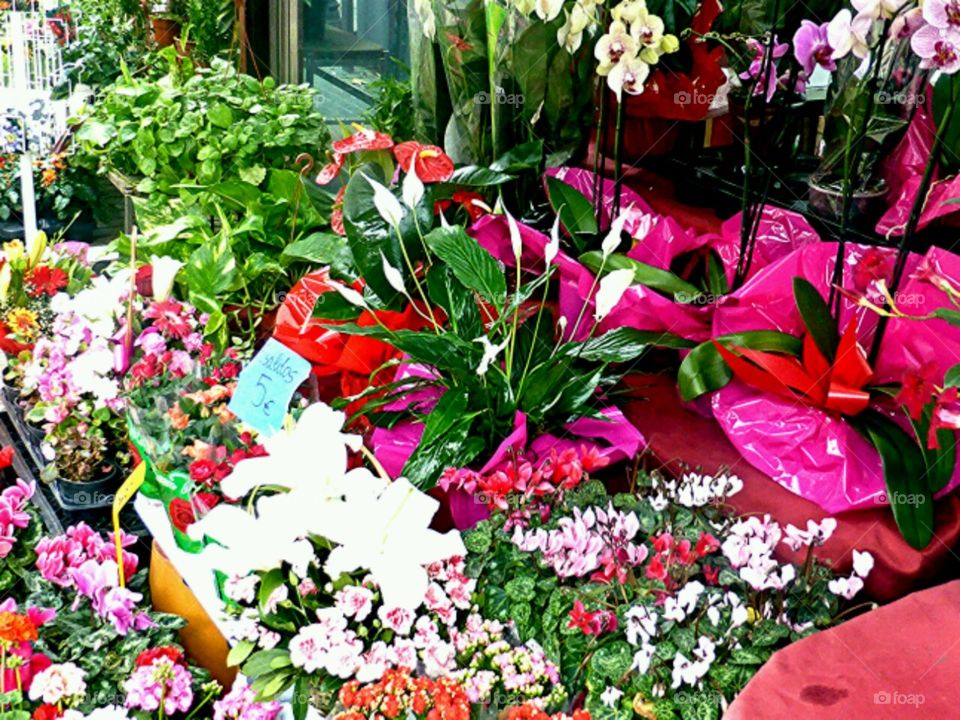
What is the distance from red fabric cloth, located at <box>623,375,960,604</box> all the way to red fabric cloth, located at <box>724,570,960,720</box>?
16 centimetres

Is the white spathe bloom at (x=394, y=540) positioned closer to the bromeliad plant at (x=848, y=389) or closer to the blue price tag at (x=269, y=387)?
the blue price tag at (x=269, y=387)

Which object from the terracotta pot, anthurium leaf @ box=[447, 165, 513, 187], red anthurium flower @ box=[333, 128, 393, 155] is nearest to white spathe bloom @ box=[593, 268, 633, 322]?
anthurium leaf @ box=[447, 165, 513, 187]

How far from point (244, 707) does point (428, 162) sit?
38.7 inches

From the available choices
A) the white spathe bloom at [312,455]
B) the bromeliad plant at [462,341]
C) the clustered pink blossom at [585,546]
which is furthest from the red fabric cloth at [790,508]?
the white spathe bloom at [312,455]

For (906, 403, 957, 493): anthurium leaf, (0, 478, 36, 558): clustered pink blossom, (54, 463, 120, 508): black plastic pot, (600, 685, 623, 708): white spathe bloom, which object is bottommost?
(54, 463, 120, 508): black plastic pot

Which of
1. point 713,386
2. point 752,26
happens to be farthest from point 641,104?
point 713,386

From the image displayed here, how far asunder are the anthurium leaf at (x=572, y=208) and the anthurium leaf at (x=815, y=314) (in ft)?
1.50

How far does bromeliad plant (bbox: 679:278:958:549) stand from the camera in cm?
147

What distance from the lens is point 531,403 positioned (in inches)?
64.9

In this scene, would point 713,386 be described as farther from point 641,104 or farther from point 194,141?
point 194,141

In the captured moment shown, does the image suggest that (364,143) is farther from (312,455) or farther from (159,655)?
(159,655)

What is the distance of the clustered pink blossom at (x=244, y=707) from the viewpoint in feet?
4.44

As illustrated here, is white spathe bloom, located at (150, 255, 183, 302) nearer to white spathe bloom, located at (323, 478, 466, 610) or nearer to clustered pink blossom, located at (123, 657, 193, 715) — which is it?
clustered pink blossom, located at (123, 657, 193, 715)

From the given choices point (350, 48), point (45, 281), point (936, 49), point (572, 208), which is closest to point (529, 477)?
point (572, 208)
